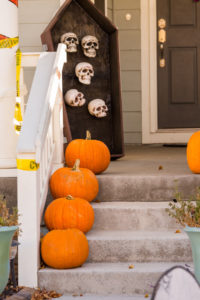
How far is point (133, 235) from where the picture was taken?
3.34 m

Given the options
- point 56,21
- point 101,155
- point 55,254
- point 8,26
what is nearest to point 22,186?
point 55,254

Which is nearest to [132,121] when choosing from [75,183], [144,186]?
[144,186]

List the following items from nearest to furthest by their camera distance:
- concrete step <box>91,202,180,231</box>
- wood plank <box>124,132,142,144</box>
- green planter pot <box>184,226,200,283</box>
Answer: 1. green planter pot <box>184,226,200,283</box>
2. concrete step <box>91,202,180,231</box>
3. wood plank <box>124,132,142,144</box>

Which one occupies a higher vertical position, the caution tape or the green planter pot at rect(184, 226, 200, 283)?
the caution tape

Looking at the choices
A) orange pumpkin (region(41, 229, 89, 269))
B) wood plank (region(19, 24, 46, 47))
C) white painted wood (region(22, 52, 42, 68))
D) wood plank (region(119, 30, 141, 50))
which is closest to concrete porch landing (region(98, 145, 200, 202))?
orange pumpkin (region(41, 229, 89, 269))

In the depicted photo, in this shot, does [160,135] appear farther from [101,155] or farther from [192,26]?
[101,155]

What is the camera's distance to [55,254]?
3.06 metres

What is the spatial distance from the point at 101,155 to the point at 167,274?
2503 mm

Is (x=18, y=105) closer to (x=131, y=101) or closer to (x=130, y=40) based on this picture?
(x=131, y=101)

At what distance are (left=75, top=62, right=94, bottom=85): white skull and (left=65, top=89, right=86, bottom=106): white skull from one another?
0.42ft

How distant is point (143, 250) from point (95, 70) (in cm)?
221

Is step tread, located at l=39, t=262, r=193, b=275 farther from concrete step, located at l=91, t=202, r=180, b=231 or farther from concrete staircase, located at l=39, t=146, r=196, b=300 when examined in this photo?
concrete step, located at l=91, t=202, r=180, b=231

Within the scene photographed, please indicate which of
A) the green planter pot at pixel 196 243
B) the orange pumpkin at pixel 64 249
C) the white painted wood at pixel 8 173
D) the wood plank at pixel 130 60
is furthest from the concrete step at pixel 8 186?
the wood plank at pixel 130 60

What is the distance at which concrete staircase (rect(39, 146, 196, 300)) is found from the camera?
3043 millimetres
